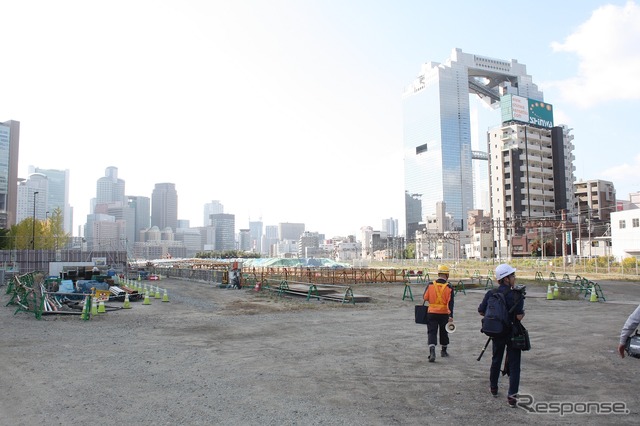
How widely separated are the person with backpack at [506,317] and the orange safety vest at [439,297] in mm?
2664

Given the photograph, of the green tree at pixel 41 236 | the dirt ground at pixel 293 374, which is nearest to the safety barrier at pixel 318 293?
the dirt ground at pixel 293 374

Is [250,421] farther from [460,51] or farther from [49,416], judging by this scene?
[460,51]

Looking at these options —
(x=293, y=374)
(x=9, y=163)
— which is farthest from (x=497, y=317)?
(x=9, y=163)

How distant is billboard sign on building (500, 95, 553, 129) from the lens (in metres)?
104

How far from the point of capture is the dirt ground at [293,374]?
602 cm

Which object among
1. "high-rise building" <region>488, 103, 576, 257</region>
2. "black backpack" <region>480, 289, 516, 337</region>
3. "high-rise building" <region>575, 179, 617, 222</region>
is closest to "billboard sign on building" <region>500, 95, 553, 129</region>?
"high-rise building" <region>488, 103, 576, 257</region>

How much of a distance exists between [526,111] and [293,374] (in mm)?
112757

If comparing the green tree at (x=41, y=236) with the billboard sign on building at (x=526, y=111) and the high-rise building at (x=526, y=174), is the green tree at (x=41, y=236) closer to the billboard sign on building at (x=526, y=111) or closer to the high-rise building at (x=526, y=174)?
the high-rise building at (x=526, y=174)

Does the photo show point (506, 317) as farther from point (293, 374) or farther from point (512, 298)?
point (293, 374)

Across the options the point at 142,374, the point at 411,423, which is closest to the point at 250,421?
the point at 411,423

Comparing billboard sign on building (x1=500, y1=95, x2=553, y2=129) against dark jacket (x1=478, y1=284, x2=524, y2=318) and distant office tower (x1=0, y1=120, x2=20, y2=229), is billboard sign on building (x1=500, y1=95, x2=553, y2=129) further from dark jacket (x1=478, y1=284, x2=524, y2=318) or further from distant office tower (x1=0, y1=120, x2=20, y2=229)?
distant office tower (x1=0, y1=120, x2=20, y2=229)

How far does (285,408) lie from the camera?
628cm

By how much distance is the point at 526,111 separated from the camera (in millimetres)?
106188

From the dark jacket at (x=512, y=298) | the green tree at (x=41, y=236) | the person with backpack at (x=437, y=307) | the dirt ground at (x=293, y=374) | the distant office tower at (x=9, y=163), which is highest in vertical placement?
the distant office tower at (x=9, y=163)
